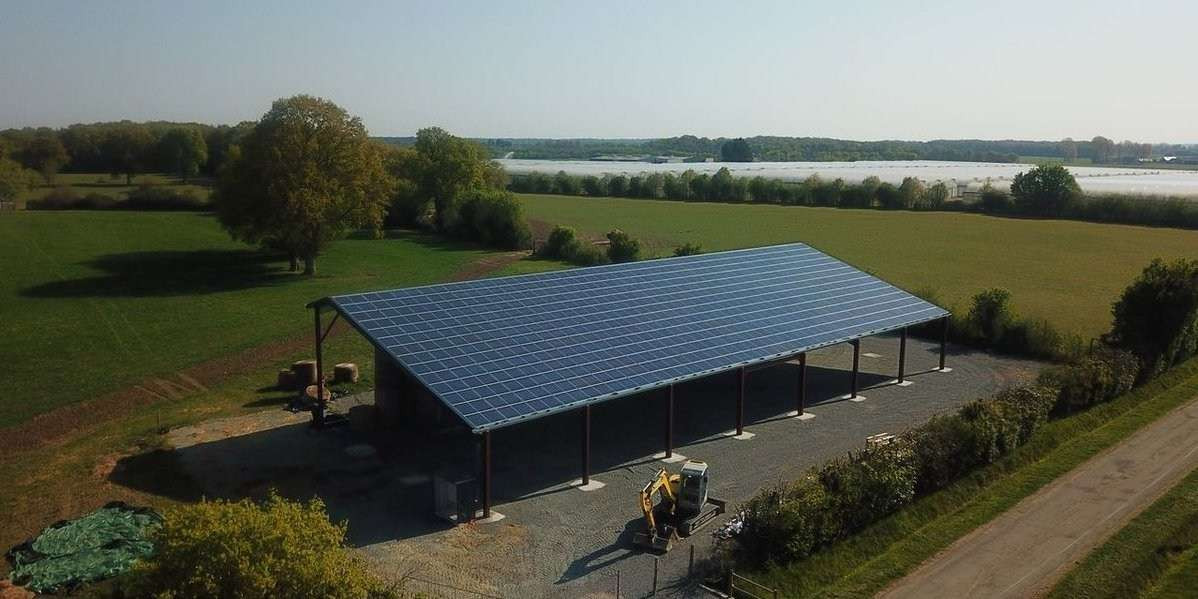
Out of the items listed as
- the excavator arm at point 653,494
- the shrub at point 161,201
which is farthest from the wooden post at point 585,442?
the shrub at point 161,201

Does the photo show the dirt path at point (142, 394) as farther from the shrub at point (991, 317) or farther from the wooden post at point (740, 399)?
the shrub at point (991, 317)

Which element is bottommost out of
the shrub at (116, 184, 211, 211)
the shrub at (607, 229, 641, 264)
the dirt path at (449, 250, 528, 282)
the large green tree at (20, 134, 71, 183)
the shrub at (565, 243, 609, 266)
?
the dirt path at (449, 250, 528, 282)

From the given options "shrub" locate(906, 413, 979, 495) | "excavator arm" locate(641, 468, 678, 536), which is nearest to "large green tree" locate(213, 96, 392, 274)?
"excavator arm" locate(641, 468, 678, 536)

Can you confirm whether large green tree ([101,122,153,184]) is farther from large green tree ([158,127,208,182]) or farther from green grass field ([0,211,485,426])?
green grass field ([0,211,485,426])

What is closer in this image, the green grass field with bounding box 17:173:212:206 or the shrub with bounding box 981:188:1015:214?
the green grass field with bounding box 17:173:212:206

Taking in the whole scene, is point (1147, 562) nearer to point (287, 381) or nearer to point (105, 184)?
point (287, 381)

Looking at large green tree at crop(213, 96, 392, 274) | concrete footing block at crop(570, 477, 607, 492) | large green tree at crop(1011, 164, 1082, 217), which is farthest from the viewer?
large green tree at crop(1011, 164, 1082, 217)
